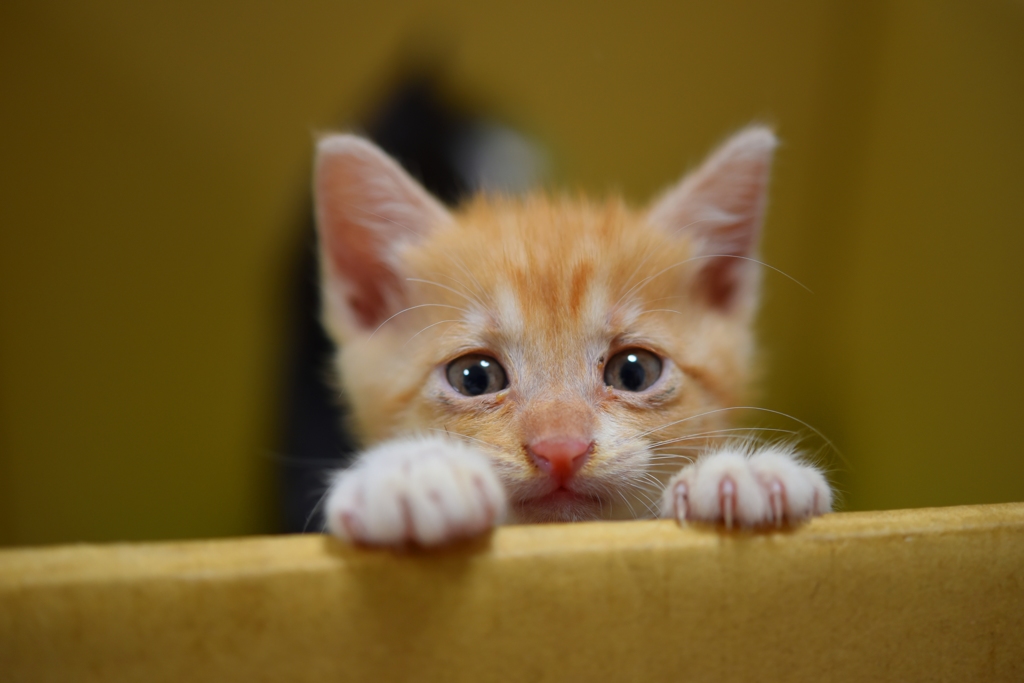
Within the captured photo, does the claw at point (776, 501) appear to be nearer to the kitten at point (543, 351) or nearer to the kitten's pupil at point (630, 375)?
the kitten at point (543, 351)

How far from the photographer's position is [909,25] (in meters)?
1.69

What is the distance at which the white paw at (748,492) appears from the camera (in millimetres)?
704

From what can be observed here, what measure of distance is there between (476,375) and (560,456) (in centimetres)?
26

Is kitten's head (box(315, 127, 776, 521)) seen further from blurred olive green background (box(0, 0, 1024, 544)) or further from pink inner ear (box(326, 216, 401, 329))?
blurred olive green background (box(0, 0, 1024, 544))

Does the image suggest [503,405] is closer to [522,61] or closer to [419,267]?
[419,267]

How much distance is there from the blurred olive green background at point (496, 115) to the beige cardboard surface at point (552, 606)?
782mm

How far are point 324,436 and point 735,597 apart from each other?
61.0 inches

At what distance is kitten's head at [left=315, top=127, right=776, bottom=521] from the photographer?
3.02ft

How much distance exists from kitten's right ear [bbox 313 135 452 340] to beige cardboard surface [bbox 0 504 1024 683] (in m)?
0.73

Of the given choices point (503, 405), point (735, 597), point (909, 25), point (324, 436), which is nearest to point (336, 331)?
point (503, 405)

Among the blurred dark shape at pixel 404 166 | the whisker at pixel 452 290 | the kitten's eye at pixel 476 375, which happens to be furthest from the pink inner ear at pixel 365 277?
the blurred dark shape at pixel 404 166

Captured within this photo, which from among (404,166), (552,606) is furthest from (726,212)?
(404,166)

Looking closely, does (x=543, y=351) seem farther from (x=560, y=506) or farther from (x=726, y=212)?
(x=726, y=212)

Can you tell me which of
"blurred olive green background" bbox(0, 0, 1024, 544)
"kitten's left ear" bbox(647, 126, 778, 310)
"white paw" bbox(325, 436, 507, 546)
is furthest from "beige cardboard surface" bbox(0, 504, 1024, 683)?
"blurred olive green background" bbox(0, 0, 1024, 544)
